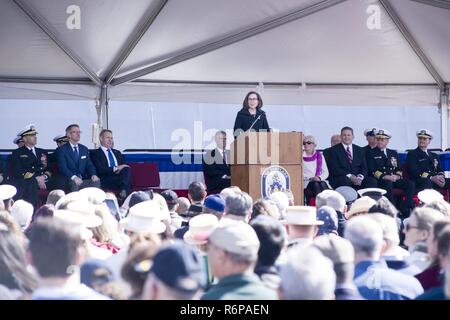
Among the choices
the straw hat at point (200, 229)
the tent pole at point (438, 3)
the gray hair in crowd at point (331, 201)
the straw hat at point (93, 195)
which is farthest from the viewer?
the tent pole at point (438, 3)

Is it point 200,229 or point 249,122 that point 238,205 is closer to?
point 200,229

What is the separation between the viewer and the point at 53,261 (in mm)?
2875

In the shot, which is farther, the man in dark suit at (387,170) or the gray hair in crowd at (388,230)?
the man in dark suit at (387,170)

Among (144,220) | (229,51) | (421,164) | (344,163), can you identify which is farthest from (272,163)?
(144,220)

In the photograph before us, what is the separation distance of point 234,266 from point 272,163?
5.40m

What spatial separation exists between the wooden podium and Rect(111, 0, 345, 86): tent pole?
1.93 m

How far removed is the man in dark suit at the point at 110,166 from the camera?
10047 millimetres

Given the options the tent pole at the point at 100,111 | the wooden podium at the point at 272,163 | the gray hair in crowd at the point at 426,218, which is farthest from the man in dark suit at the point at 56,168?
the gray hair in crowd at the point at 426,218

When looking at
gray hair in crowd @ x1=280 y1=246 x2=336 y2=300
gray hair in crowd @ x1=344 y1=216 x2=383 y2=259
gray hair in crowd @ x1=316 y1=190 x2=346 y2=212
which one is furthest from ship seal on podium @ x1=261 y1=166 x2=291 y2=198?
gray hair in crowd @ x1=280 y1=246 x2=336 y2=300

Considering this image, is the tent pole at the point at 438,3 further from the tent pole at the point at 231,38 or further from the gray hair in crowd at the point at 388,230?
the gray hair in crowd at the point at 388,230

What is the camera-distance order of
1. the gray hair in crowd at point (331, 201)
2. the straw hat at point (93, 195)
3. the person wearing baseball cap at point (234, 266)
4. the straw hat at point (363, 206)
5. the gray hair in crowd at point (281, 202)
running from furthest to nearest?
1. the gray hair in crowd at point (281, 202)
2. the gray hair in crowd at point (331, 201)
3. the straw hat at point (363, 206)
4. the straw hat at point (93, 195)
5. the person wearing baseball cap at point (234, 266)

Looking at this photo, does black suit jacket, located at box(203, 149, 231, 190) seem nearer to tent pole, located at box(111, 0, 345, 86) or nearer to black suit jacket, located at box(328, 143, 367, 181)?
tent pole, located at box(111, 0, 345, 86)

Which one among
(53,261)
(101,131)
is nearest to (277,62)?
(101,131)

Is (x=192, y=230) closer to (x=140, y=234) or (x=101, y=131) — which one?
(x=140, y=234)
